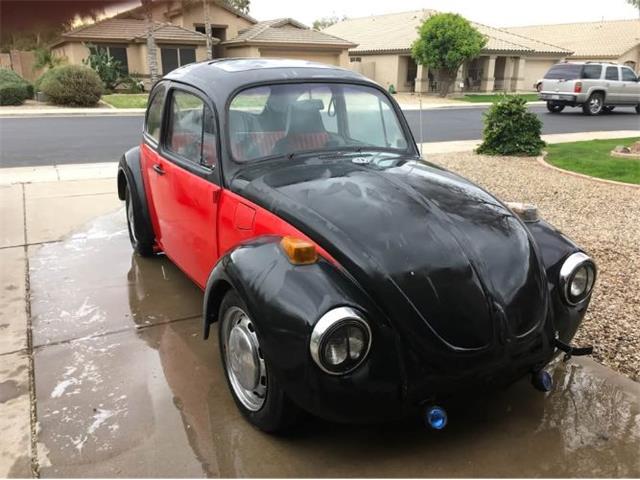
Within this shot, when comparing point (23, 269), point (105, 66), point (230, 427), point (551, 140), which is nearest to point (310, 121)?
point (230, 427)

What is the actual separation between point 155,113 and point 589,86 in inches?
774

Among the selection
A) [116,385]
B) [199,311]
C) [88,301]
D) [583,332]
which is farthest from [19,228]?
[583,332]

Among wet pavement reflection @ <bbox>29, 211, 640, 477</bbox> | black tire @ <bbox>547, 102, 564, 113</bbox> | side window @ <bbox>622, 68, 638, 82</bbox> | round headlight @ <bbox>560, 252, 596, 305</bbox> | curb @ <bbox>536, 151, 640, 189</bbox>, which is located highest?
side window @ <bbox>622, 68, 638, 82</bbox>

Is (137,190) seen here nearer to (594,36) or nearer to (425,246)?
(425,246)

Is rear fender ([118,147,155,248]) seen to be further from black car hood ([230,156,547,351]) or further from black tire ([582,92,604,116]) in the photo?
black tire ([582,92,604,116])

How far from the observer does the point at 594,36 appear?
4809 centimetres

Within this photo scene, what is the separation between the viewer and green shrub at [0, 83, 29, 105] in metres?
22.8

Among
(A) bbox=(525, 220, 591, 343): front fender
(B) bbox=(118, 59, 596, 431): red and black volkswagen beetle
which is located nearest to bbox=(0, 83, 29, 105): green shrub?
(B) bbox=(118, 59, 596, 431): red and black volkswagen beetle

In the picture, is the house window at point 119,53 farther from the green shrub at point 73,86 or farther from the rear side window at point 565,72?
the rear side window at point 565,72

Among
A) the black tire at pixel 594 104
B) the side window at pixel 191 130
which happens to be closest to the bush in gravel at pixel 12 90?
the side window at pixel 191 130

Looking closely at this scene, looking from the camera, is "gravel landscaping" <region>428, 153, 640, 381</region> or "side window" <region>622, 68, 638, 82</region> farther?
"side window" <region>622, 68, 638, 82</region>

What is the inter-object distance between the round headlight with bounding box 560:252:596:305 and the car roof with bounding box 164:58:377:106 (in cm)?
198

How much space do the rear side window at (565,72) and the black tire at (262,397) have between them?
2091 centimetres

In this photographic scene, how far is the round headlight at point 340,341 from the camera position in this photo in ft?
7.50
